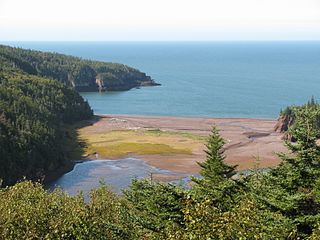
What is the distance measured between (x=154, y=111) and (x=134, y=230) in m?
160

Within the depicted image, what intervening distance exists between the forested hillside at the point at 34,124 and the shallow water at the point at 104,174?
16.5 ft

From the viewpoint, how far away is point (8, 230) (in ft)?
87.9

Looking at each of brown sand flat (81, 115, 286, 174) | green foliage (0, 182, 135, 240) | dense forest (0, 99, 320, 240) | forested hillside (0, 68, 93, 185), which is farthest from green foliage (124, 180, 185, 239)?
brown sand flat (81, 115, 286, 174)

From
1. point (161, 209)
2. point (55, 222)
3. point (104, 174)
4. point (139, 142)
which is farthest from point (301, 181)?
point (139, 142)

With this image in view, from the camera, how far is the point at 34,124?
114m

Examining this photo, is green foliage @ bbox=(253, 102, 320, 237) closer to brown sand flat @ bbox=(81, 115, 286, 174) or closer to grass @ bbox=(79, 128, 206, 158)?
brown sand flat @ bbox=(81, 115, 286, 174)

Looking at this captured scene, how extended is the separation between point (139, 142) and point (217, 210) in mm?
106630

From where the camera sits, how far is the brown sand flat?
363 feet

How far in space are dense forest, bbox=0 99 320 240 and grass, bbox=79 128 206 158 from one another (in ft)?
288

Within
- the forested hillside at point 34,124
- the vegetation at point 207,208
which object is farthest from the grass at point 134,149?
the vegetation at point 207,208

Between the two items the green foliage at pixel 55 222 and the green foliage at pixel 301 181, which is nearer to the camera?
the green foliage at pixel 301 181

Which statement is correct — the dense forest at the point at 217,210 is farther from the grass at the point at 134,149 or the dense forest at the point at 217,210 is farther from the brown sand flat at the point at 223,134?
the grass at the point at 134,149

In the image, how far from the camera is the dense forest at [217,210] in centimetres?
2119

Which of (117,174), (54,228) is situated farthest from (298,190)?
(117,174)
